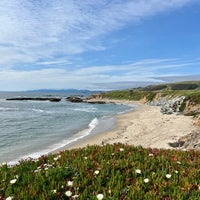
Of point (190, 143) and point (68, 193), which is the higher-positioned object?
point (68, 193)

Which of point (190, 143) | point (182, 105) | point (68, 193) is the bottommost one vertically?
point (182, 105)

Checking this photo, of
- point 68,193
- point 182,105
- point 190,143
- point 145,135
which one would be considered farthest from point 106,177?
point 182,105

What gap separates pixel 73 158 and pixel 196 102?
50.4 m

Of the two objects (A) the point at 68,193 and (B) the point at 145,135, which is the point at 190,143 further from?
(A) the point at 68,193

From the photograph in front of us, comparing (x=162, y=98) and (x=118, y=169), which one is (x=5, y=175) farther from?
(x=162, y=98)

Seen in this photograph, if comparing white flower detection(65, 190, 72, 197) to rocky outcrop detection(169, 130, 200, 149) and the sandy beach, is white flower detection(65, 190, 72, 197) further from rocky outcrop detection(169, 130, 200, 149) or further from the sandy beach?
rocky outcrop detection(169, 130, 200, 149)

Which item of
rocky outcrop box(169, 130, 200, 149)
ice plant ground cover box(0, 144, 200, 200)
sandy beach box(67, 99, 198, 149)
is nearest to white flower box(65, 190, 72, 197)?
ice plant ground cover box(0, 144, 200, 200)

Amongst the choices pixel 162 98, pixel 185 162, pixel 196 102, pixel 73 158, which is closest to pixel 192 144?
pixel 185 162

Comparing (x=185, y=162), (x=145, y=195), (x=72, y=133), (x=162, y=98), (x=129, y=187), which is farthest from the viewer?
(x=162, y=98)

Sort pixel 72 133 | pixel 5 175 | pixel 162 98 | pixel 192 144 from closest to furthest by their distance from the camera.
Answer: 1. pixel 5 175
2. pixel 192 144
3. pixel 72 133
4. pixel 162 98

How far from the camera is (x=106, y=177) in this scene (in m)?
6.88

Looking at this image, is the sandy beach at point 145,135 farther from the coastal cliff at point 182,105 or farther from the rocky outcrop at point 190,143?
the coastal cliff at point 182,105

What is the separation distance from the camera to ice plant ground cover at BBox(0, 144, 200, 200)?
19.5 feet

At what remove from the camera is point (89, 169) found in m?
7.50
